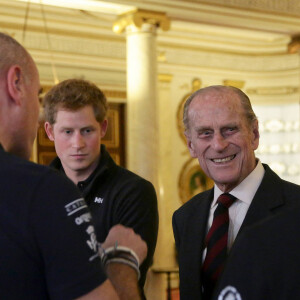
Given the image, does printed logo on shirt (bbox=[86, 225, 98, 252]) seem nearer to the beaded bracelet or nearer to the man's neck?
the beaded bracelet

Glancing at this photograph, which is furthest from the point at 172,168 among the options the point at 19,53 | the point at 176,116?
the point at 19,53

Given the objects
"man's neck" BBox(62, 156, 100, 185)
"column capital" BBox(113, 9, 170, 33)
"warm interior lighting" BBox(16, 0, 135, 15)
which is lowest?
"man's neck" BBox(62, 156, 100, 185)

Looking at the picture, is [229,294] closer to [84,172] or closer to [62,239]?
[62,239]

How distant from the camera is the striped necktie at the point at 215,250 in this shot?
272cm

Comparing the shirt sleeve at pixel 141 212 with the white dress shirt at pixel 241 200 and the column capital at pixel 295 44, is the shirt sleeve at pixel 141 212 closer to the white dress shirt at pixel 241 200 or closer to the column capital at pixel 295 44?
the white dress shirt at pixel 241 200

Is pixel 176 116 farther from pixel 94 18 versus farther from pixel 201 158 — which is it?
pixel 201 158

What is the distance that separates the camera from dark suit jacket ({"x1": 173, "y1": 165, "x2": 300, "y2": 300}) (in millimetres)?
2730

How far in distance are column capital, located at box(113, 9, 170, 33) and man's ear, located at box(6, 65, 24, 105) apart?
28.4 feet

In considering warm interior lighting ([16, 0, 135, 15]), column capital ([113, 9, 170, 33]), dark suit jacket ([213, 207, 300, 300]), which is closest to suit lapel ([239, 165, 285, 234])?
dark suit jacket ([213, 207, 300, 300])

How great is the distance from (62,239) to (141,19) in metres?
9.00

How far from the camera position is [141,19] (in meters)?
10.4

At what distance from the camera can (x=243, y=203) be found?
9.28ft

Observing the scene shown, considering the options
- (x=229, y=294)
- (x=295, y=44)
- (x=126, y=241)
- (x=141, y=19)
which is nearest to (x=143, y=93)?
(x=141, y=19)

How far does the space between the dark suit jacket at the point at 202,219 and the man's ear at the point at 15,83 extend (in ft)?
4.02
